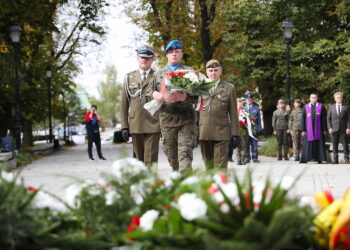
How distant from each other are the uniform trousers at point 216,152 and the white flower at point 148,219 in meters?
6.73

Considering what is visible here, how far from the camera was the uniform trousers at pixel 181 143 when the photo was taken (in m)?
9.21

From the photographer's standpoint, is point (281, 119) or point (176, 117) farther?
point (281, 119)

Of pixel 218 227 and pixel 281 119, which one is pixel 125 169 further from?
pixel 281 119

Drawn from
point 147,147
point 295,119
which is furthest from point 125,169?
point 295,119

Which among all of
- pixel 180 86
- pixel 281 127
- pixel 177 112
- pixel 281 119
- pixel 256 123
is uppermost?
pixel 180 86

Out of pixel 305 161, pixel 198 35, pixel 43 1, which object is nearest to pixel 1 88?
pixel 43 1

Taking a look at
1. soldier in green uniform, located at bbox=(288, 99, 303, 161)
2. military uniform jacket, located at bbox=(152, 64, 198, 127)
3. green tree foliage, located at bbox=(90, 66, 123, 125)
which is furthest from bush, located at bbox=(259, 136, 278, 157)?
green tree foliage, located at bbox=(90, 66, 123, 125)

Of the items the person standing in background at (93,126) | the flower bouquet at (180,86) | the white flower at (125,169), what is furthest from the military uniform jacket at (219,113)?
the person standing in background at (93,126)

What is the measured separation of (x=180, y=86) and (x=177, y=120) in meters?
0.60

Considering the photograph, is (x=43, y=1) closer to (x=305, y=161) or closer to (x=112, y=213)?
(x=305, y=161)

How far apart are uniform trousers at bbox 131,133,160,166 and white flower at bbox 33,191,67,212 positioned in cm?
707

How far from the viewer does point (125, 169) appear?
319 cm

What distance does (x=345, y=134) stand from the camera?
19.7 metres

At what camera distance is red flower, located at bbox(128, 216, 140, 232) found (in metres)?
2.87
